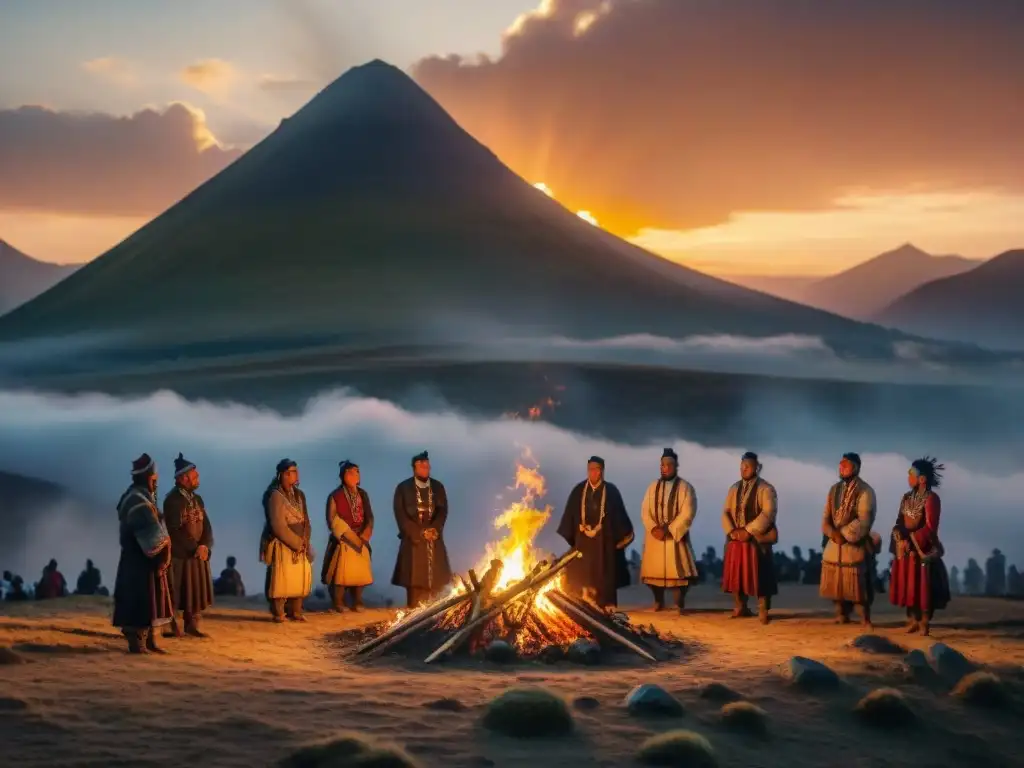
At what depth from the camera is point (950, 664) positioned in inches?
447

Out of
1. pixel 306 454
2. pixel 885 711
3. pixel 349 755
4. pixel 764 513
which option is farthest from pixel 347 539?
pixel 306 454

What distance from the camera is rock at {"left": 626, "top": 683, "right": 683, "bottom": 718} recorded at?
9.81m

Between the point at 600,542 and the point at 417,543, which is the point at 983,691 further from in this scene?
the point at 417,543

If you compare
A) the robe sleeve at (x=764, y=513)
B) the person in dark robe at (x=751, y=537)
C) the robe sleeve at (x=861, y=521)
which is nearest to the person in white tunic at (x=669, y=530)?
the person in dark robe at (x=751, y=537)

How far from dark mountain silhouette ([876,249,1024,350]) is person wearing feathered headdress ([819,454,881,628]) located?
237 feet

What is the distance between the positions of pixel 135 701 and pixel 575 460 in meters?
54.7

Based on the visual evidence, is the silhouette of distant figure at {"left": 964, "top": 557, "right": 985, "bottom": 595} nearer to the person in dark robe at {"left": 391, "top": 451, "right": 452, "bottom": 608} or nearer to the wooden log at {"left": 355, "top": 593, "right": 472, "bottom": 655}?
the person in dark robe at {"left": 391, "top": 451, "right": 452, "bottom": 608}

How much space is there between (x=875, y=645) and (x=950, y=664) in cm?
108

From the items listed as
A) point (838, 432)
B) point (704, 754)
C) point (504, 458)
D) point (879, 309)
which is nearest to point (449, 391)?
point (504, 458)

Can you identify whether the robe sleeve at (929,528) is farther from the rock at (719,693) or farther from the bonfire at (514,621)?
the rock at (719,693)

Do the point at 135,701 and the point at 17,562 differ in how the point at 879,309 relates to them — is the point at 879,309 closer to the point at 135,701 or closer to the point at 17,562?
the point at 17,562

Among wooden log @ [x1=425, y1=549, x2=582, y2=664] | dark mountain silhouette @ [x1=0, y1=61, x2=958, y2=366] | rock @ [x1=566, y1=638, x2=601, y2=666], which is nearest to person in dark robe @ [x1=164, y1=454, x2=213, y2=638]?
wooden log @ [x1=425, y1=549, x2=582, y2=664]

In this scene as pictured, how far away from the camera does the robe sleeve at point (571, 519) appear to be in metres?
15.4

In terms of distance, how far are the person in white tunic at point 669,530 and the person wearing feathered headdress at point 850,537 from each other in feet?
5.41
